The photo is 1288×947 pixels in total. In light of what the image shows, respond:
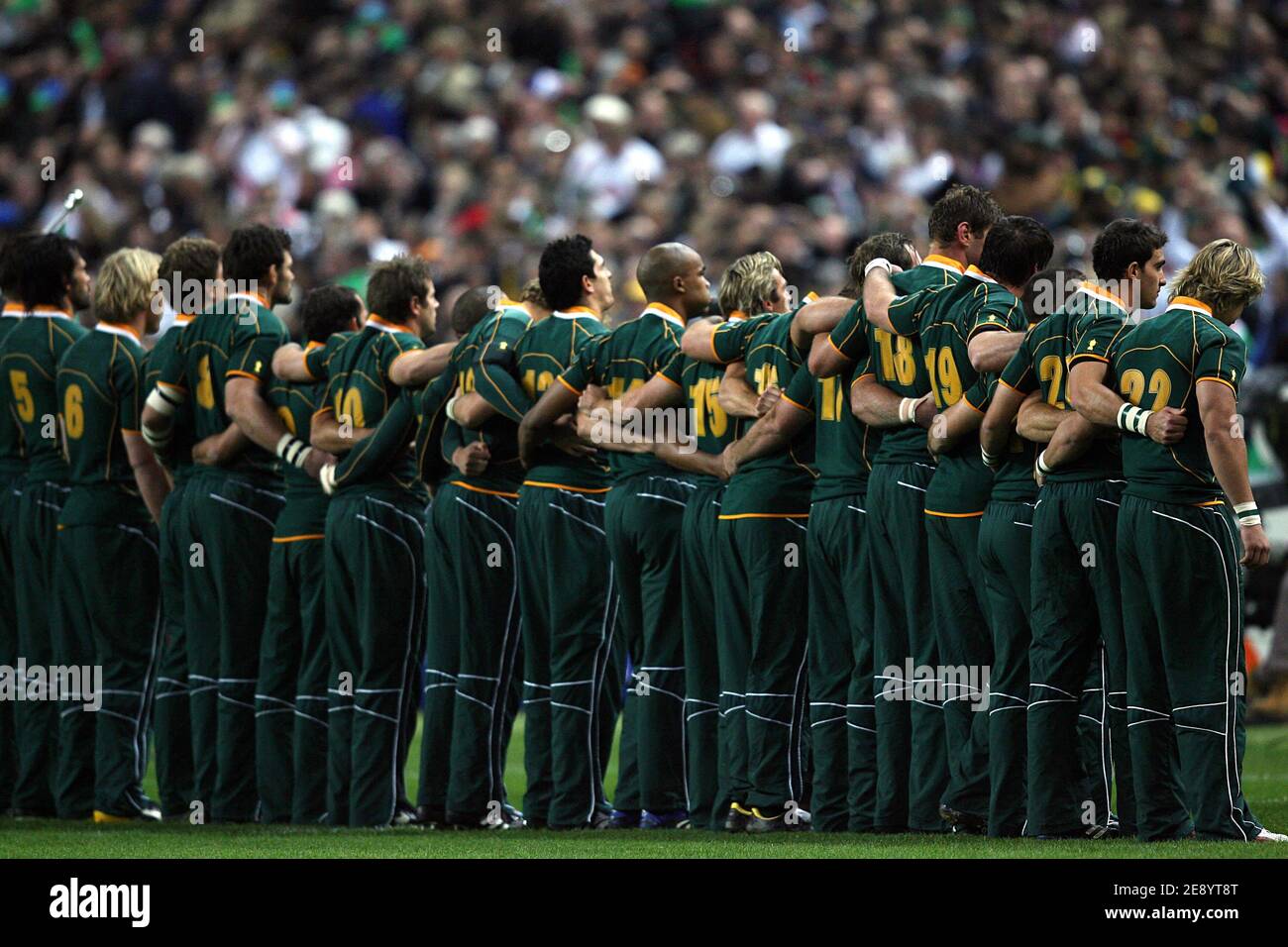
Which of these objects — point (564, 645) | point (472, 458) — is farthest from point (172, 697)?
point (564, 645)

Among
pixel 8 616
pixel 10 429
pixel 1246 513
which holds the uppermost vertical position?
pixel 10 429

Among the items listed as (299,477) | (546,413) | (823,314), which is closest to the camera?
(823,314)

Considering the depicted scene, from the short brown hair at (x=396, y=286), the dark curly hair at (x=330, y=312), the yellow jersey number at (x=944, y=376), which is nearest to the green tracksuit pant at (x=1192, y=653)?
the yellow jersey number at (x=944, y=376)

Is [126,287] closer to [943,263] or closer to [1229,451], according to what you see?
[943,263]

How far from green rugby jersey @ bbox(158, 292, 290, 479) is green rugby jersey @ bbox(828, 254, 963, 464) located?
3309 mm

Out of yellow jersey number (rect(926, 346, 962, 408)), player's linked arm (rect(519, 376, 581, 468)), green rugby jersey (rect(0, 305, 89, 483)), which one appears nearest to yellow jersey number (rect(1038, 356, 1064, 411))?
yellow jersey number (rect(926, 346, 962, 408))

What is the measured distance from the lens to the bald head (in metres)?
11.1

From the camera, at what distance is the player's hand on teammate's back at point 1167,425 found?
29.1 feet

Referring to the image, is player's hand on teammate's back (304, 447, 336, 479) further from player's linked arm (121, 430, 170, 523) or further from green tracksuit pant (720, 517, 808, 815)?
green tracksuit pant (720, 517, 808, 815)

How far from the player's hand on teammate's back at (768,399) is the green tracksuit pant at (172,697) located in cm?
335

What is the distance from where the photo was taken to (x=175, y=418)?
Result: 39.3 feet

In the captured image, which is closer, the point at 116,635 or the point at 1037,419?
the point at 1037,419

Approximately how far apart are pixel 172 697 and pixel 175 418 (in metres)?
1.56
